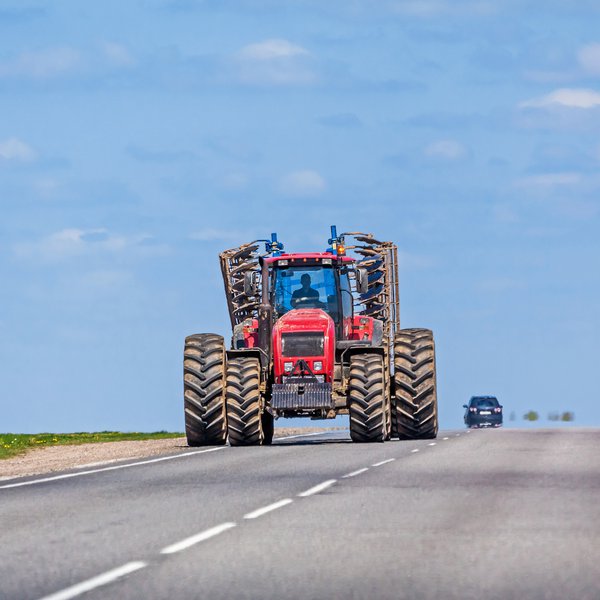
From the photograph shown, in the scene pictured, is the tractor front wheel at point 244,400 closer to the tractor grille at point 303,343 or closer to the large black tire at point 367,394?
the tractor grille at point 303,343

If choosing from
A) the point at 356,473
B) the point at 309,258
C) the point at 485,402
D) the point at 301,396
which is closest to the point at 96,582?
the point at 356,473

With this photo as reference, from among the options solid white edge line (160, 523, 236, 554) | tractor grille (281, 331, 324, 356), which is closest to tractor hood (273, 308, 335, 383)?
tractor grille (281, 331, 324, 356)

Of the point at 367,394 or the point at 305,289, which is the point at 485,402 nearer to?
the point at 305,289

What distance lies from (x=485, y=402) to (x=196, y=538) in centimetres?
5500

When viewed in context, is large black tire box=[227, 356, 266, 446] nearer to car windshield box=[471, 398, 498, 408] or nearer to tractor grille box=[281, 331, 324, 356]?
tractor grille box=[281, 331, 324, 356]

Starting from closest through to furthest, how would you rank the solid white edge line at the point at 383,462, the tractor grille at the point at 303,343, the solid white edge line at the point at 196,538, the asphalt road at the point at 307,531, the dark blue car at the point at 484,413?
the asphalt road at the point at 307,531 → the solid white edge line at the point at 196,538 → the solid white edge line at the point at 383,462 → the tractor grille at the point at 303,343 → the dark blue car at the point at 484,413

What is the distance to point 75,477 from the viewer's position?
2225 cm

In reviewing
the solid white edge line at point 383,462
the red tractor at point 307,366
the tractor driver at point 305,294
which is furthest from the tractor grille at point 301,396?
the solid white edge line at point 383,462

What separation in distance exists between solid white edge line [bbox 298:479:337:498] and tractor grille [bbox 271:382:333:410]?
10319mm

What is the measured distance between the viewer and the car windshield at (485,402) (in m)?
66.6

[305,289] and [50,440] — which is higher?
[305,289]

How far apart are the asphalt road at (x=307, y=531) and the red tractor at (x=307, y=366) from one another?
21.3 feet

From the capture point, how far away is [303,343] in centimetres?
3128

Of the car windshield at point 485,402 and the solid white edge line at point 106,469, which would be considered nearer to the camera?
the solid white edge line at point 106,469
